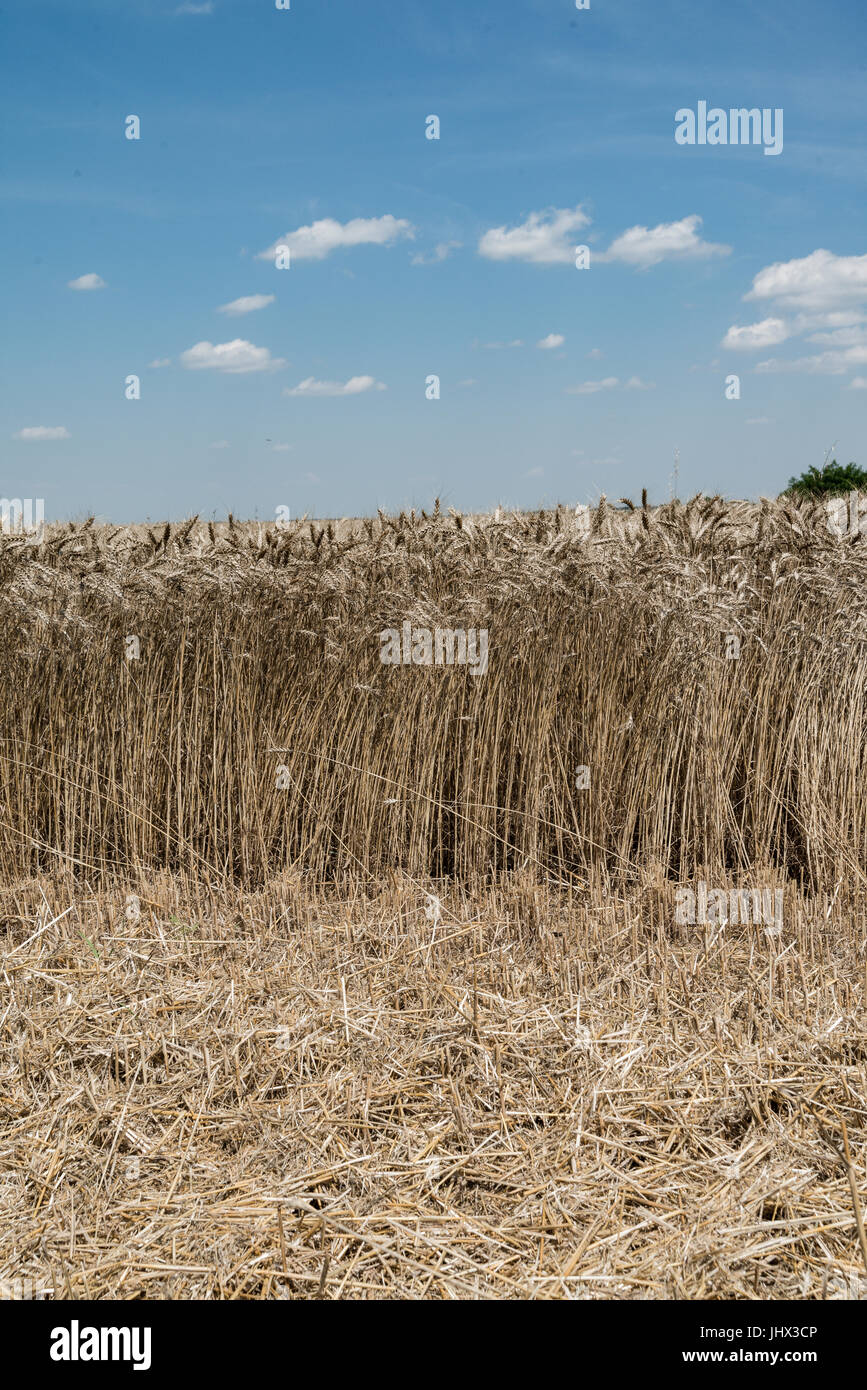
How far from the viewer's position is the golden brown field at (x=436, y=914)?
2.09 meters

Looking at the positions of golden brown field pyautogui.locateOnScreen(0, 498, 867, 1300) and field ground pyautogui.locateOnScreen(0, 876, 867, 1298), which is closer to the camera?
field ground pyautogui.locateOnScreen(0, 876, 867, 1298)

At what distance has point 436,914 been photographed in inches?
135

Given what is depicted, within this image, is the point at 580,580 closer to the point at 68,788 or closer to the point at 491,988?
the point at 491,988

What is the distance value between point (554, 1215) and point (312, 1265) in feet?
1.61

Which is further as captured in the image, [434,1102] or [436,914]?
[436,914]

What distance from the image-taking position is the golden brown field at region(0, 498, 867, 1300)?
2092mm

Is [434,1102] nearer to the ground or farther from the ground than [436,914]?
nearer to the ground

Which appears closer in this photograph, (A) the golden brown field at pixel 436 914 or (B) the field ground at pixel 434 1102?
(B) the field ground at pixel 434 1102

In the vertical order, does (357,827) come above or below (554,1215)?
above

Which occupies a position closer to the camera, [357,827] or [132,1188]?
[132,1188]

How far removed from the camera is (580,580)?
3775 mm
